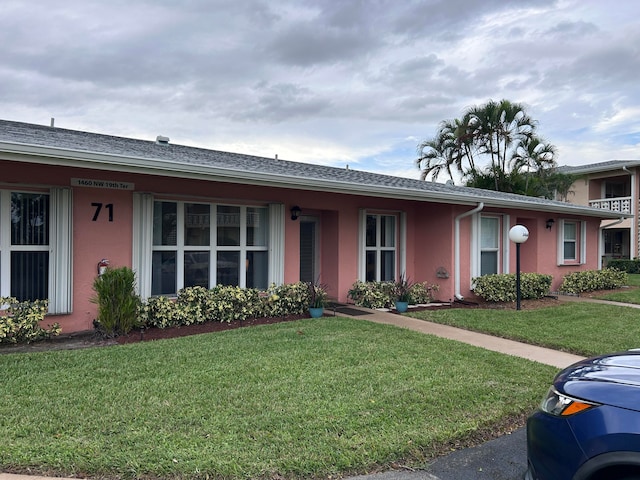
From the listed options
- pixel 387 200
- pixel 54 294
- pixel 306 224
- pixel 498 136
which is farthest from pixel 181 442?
pixel 498 136

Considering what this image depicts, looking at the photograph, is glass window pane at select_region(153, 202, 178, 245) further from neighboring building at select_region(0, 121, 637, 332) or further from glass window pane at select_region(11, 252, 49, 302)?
glass window pane at select_region(11, 252, 49, 302)

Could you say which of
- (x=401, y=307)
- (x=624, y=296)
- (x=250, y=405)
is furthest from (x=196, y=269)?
(x=624, y=296)

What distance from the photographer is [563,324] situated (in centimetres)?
786

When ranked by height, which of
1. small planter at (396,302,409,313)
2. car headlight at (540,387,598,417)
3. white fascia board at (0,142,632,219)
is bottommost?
small planter at (396,302,409,313)

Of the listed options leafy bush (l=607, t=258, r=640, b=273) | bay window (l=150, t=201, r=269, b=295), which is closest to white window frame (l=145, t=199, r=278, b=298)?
bay window (l=150, t=201, r=269, b=295)

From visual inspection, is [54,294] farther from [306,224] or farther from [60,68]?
[60,68]

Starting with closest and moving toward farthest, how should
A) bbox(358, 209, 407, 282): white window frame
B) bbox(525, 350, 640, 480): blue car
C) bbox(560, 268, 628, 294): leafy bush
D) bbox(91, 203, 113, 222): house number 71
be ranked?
bbox(525, 350, 640, 480): blue car → bbox(91, 203, 113, 222): house number 71 → bbox(358, 209, 407, 282): white window frame → bbox(560, 268, 628, 294): leafy bush

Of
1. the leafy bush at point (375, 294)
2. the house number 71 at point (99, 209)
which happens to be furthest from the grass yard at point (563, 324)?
the house number 71 at point (99, 209)

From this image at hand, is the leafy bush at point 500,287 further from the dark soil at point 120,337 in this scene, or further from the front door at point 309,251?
the dark soil at point 120,337

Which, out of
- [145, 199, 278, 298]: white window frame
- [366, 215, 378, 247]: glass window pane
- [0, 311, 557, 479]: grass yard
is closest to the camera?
[0, 311, 557, 479]: grass yard

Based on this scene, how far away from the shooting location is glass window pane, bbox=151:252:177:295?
7.34 m

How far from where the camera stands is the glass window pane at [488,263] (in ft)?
37.0

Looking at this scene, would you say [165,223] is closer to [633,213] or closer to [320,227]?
[320,227]

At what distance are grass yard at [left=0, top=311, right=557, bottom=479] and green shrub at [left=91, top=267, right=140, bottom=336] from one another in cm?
77
